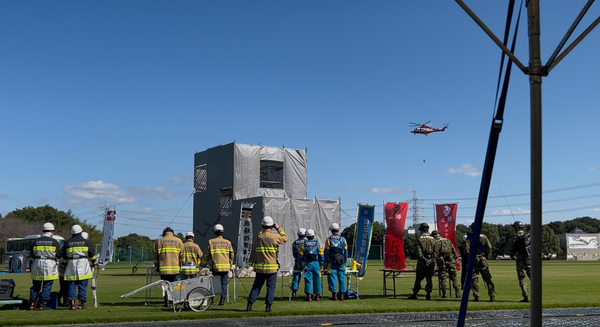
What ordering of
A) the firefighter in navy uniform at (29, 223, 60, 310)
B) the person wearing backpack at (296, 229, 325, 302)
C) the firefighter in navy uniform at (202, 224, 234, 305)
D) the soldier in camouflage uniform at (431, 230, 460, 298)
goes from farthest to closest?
the soldier in camouflage uniform at (431, 230, 460, 298)
the person wearing backpack at (296, 229, 325, 302)
the firefighter in navy uniform at (202, 224, 234, 305)
the firefighter in navy uniform at (29, 223, 60, 310)

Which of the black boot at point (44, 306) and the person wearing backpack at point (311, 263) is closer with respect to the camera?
the black boot at point (44, 306)

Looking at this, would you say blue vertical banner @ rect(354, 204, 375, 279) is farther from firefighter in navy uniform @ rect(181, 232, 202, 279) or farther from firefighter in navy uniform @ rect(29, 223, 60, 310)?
firefighter in navy uniform @ rect(29, 223, 60, 310)

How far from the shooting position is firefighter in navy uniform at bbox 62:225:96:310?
40.5 ft

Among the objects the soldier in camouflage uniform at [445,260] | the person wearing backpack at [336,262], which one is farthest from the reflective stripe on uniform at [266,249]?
the soldier in camouflage uniform at [445,260]

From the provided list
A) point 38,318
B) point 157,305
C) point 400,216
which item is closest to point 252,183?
point 400,216

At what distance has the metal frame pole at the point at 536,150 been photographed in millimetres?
2484

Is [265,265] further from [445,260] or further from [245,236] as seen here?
[245,236]

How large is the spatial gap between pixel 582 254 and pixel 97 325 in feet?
357

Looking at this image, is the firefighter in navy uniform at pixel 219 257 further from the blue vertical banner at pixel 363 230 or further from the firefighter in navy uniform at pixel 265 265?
the blue vertical banner at pixel 363 230

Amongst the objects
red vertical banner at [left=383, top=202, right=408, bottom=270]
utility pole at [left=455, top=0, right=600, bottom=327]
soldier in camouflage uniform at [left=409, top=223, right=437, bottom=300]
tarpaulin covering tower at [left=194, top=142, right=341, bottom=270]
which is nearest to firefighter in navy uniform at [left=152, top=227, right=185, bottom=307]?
soldier in camouflage uniform at [left=409, top=223, right=437, bottom=300]

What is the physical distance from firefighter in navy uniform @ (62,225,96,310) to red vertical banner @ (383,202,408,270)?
8679 mm

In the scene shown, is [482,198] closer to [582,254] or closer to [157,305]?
[157,305]

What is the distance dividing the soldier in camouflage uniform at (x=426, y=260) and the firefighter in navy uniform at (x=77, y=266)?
800 cm

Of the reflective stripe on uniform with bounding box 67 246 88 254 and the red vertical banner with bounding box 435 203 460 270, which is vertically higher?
the red vertical banner with bounding box 435 203 460 270
